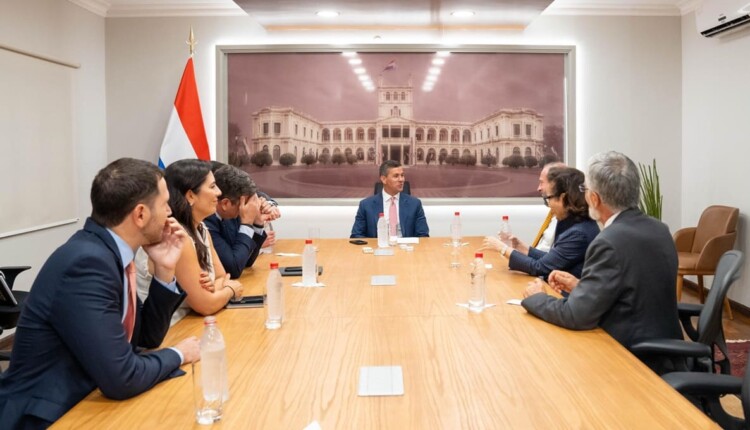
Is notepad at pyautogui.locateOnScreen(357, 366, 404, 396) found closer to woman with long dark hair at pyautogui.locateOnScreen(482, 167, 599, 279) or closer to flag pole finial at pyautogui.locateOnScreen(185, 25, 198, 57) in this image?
woman with long dark hair at pyautogui.locateOnScreen(482, 167, 599, 279)

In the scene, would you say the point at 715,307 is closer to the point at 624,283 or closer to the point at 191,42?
the point at 624,283

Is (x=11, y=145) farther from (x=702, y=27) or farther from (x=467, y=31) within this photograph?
(x=702, y=27)

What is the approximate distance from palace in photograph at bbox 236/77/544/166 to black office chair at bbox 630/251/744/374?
377cm

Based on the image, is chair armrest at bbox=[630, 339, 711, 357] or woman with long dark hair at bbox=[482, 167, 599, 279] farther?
woman with long dark hair at bbox=[482, 167, 599, 279]

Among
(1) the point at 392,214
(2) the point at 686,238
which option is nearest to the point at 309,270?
(1) the point at 392,214

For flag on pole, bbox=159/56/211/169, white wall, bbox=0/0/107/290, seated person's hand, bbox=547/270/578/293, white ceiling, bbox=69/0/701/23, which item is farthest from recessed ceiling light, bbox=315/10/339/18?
seated person's hand, bbox=547/270/578/293

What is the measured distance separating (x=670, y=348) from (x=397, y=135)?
4550 millimetres

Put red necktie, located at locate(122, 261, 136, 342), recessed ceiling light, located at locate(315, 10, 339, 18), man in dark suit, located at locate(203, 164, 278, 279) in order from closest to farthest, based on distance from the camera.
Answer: red necktie, located at locate(122, 261, 136, 342), man in dark suit, located at locate(203, 164, 278, 279), recessed ceiling light, located at locate(315, 10, 339, 18)

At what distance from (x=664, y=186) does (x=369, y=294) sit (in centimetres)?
463

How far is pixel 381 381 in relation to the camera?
1821 mm

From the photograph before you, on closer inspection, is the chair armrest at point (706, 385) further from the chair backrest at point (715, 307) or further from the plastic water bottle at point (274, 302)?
the plastic water bottle at point (274, 302)

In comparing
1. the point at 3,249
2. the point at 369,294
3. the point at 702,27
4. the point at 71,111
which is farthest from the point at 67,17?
the point at 702,27

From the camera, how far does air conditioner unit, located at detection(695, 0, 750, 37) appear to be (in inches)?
201

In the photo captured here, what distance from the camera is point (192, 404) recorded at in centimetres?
166
